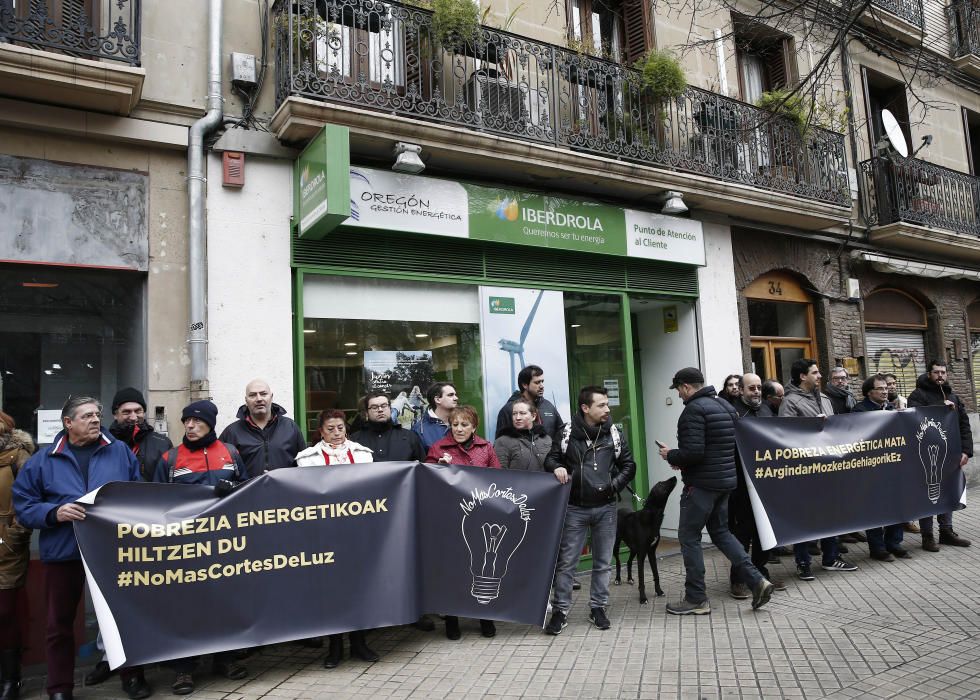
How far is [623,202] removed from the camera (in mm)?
9430

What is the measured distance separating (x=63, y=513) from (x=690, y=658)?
4.00 metres

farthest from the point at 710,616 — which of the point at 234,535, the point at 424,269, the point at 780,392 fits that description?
the point at 424,269

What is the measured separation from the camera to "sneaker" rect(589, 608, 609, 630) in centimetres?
559

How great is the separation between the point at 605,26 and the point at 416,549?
28.3 feet

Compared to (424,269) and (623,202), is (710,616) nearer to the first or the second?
(424,269)

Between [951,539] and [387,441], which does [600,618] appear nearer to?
[387,441]

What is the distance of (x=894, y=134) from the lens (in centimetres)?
1328

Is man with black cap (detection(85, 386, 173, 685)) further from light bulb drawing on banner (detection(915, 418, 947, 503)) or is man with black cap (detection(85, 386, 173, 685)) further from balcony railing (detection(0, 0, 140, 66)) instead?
light bulb drawing on banner (detection(915, 418, 947, 503))

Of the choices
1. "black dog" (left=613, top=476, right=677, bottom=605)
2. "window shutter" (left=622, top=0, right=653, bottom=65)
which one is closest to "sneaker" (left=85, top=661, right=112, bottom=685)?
"black dog" (left=613, top=476, right=677, bottom=605)

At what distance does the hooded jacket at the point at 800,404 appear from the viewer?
7469 mm

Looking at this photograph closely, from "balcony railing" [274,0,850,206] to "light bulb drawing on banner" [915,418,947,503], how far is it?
146 inches

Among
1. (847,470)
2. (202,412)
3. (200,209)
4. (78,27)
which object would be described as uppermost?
(78,27)

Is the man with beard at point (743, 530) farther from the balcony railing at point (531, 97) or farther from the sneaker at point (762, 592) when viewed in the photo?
the balcony railing at point (531, 97)

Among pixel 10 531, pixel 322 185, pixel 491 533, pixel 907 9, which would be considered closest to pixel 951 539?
pixel 491 533
